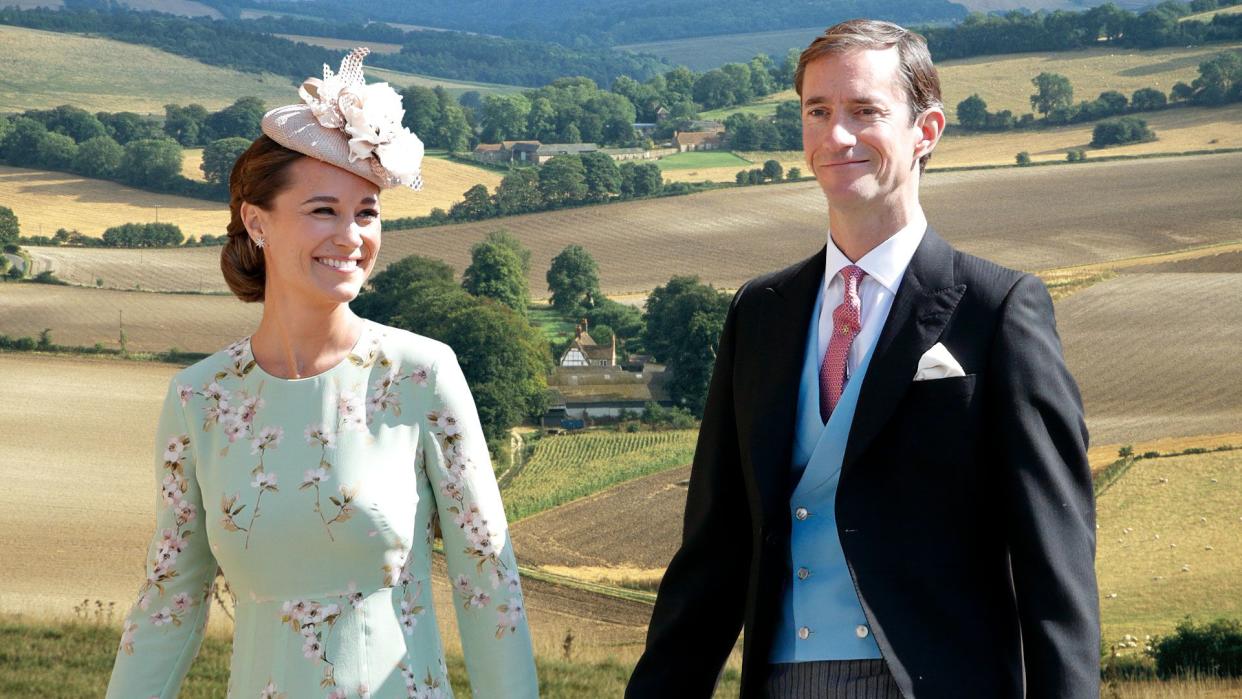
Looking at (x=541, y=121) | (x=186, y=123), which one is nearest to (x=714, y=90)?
(x=541, y=121)

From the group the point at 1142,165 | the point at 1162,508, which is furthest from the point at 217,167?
the point at 1162,508

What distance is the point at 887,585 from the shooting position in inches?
92.9

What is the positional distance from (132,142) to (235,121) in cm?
361

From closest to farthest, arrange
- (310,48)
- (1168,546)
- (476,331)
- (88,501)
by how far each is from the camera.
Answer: (1168,546) → (88,501) → (476,331) → (310,48)

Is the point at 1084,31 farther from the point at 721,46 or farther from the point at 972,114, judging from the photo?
the point at 721,46

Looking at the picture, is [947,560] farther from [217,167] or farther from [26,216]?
[217,167]

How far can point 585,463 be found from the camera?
24.9 m

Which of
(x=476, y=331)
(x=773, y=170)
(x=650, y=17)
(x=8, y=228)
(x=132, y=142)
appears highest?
(x=650, y=17)

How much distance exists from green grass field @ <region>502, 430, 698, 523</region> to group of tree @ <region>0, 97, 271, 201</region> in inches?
501

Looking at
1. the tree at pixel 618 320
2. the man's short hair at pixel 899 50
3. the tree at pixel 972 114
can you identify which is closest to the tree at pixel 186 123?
the tree at pixel 618 320

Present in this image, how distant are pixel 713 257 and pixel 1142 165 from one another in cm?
1043

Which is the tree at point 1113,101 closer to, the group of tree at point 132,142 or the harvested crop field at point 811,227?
the harvested crop field at point 811,227

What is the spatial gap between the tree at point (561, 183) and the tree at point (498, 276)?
471 centimetres

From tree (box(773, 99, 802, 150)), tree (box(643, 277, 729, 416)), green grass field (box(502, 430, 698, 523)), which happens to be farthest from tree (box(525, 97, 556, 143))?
green grass field (box(502, 430, 698, 523))
